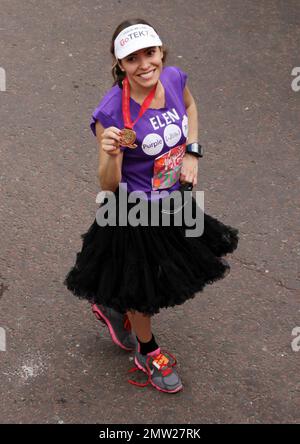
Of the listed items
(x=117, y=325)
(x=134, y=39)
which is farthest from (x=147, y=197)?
(x=117, y=325)

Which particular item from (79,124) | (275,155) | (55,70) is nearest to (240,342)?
(275,155)

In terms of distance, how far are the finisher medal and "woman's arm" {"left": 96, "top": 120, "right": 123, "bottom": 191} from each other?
6cm

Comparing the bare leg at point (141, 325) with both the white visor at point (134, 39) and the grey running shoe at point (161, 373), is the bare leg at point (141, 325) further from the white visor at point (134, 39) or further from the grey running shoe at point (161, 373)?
the white visor at point (134, 39)

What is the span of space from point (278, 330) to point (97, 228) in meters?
1.35

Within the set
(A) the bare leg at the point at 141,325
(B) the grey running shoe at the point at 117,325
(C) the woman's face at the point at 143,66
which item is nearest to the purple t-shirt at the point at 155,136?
(C) the woman's face at the point at 143,66

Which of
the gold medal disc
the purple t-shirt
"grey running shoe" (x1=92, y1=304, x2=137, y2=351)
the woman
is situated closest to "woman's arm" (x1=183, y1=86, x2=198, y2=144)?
the woman

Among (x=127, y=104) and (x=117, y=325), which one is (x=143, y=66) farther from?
(x=117, y=325)

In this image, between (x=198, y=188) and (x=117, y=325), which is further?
(x=198, y=188)

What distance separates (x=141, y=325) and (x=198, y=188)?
5.54 feet

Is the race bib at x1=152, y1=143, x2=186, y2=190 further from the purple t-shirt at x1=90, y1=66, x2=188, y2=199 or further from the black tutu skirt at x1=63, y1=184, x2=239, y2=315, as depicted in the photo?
the black tutu skirt at x1=63, y1=184, x2=239, y2=315

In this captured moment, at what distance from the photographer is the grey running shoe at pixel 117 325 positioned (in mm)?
4426

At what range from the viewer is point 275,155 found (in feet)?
19.4

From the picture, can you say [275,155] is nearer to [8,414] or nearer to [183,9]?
[183,9]

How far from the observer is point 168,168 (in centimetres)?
378
